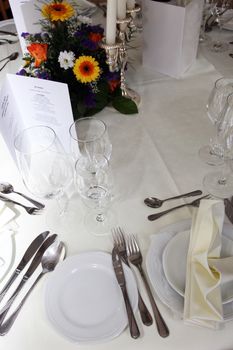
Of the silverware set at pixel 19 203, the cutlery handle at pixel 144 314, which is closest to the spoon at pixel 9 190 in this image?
the silverware set at pixel 19 203

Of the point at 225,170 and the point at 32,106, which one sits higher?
the point at 32,106

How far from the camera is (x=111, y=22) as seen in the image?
33.3 inches

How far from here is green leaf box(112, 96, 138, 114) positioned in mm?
1013

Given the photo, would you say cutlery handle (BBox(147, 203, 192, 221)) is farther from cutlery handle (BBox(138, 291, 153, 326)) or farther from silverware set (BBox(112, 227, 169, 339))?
cutlery handle (BBox(138, 291, 153, 326))

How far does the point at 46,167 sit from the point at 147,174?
254mm

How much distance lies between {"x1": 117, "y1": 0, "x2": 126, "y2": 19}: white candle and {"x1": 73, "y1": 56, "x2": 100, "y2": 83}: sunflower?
148mm

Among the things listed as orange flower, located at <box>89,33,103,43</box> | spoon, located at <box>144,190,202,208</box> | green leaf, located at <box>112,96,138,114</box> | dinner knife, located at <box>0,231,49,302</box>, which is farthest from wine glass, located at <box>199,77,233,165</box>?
dinner knife, located at <box>0,231,49,302</box>

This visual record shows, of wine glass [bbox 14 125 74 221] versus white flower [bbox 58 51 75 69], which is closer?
wine glass [bbox 14 125 74 221]

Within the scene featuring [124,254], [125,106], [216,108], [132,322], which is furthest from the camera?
[125,106]

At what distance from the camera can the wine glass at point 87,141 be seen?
2.42 ft

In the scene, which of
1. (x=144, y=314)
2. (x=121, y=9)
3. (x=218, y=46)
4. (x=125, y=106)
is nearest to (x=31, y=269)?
(x=144, y=314)

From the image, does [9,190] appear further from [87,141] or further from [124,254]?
[124,254]

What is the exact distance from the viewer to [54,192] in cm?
70

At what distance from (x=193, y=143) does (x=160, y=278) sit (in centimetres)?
44
